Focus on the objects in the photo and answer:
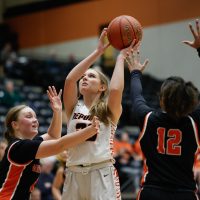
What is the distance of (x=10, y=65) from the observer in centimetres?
1627

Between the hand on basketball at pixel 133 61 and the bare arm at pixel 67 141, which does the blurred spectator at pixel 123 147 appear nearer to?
the hand on basketball at pixel 133 61

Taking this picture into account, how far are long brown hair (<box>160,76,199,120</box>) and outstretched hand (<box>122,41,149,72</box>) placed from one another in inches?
18.5

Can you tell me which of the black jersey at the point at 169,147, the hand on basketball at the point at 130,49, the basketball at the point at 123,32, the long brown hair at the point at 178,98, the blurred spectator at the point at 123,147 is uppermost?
the basketball at the point at 123,32

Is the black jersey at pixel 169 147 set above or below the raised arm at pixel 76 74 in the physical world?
below

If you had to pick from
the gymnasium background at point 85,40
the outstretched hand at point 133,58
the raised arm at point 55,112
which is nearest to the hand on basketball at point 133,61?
the outstretched hand at point 133,58

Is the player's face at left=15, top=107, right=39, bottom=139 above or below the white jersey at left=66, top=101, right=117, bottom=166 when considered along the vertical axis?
above

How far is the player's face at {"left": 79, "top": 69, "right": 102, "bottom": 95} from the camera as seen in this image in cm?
449

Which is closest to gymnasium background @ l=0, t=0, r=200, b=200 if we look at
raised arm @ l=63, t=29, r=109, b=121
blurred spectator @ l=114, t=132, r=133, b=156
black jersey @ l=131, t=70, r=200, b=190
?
blurred spectator @ l=114, t=132, r=133, b=156

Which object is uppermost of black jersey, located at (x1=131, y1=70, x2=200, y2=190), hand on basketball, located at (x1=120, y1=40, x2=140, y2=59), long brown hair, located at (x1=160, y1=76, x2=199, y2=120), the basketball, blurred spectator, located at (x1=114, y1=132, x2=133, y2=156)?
the basketball

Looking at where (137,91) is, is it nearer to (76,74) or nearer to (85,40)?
(76,74)

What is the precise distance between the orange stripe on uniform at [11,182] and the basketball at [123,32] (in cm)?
138

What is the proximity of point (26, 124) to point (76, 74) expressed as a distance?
693 millimetres

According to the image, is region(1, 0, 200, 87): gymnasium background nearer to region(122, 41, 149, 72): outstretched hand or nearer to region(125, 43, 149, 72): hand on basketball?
region(122, 41, 149, 72): outstretched hand

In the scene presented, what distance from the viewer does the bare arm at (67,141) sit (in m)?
3.49
